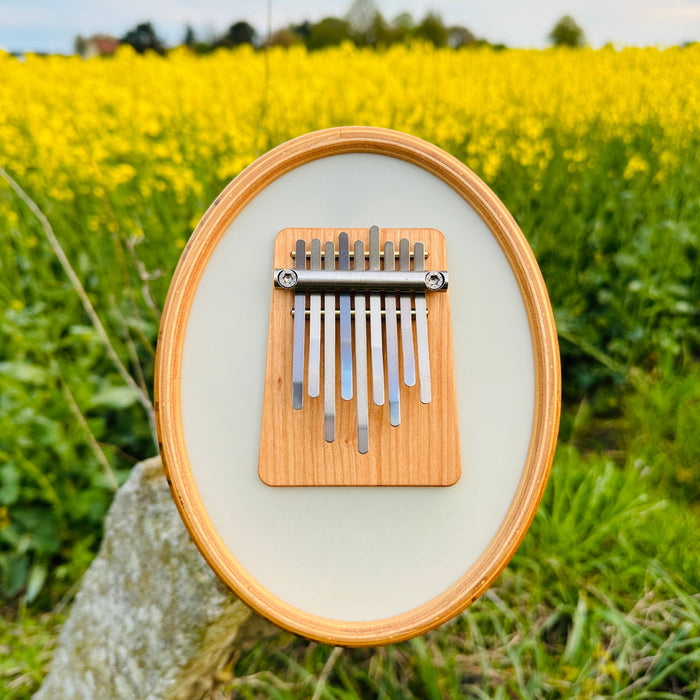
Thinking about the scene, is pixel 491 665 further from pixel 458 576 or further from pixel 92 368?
pixel 92 368

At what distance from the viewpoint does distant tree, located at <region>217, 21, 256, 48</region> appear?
12.1 feet

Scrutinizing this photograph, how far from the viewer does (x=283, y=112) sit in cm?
244

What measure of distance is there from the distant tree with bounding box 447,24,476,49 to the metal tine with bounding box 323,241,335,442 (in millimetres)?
3496

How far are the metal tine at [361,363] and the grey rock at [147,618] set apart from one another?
2.00 feet

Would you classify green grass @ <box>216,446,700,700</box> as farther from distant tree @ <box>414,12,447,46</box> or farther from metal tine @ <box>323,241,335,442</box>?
distant tree @ <box>414,12,447,46</box>

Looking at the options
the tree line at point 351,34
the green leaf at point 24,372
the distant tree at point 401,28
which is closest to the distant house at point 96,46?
the tree line at point 351,34

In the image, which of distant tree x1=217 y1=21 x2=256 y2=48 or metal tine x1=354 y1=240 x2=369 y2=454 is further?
distant tree x1=217 y1=21 x2=256 y2=48

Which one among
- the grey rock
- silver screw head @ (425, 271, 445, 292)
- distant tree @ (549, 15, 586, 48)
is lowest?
the grey rock

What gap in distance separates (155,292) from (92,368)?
35 cm

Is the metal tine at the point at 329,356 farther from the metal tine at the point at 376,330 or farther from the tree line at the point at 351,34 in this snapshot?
the tree line at the point at 351,34

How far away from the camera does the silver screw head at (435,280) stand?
77 centimetres

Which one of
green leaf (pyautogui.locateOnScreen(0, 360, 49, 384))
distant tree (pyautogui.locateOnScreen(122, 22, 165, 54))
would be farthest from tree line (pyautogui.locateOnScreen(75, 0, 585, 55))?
green leaf (pyautogui.locateOnScreen(0, 360, 49, 384))

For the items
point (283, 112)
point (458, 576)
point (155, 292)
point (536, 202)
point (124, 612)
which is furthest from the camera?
point (283, 112)

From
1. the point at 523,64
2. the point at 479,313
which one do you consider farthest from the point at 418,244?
the point at 523,64
